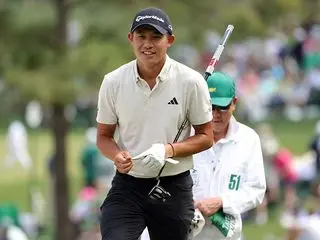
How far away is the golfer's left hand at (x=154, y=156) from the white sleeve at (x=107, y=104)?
1.10 ft

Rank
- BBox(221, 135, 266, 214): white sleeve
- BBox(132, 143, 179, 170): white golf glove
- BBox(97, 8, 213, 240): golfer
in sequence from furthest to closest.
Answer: BBox(221, 135, 266, 214): white sleeve, BBox(97, 8, 213, 240): golfer, BBox(132, 143, 179, 170): white golf glove

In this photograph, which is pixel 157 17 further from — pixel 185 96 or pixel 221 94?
pixel 221 94

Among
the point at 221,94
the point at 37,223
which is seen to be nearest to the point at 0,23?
the point at 37,223

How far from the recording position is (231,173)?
314 inches

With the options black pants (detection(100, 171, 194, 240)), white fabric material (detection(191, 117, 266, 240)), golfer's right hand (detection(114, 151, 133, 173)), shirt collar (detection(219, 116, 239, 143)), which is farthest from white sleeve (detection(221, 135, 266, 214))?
golfer's right hand (detection(114, 151, 133, 173))

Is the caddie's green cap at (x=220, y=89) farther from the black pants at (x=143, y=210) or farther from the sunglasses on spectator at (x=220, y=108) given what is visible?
the black pants at (x=143, y=210)

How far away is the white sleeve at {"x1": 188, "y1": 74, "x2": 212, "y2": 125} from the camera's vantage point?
7.13 metres

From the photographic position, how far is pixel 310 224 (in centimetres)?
1117

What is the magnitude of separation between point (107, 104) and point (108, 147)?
9.1 inches

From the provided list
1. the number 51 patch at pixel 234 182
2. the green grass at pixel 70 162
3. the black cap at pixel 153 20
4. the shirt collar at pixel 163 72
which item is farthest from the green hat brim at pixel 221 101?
the green grass at pixel 70 162

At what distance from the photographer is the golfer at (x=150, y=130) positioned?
7012mm

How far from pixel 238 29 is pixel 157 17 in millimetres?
10579

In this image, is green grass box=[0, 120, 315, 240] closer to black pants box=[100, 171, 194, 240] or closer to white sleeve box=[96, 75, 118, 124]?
black pants box=[100, 171, 194, 240]

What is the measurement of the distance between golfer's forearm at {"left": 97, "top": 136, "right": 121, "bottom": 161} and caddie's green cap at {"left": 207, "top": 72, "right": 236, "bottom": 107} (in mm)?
976
